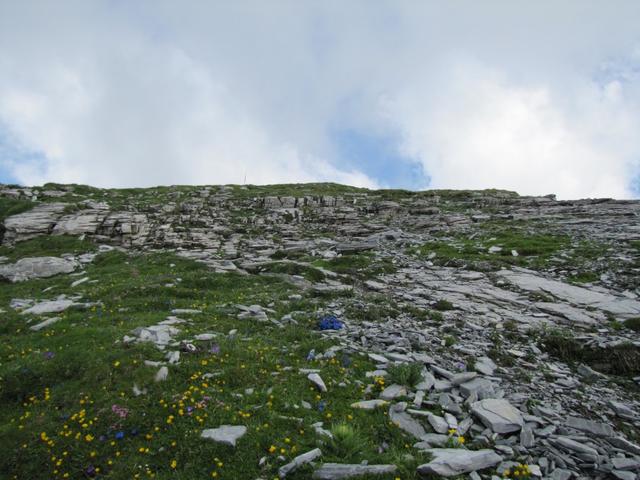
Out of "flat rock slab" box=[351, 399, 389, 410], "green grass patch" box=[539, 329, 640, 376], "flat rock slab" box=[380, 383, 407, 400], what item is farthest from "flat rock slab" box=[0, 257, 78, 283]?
"green grass patch" box=[539, 329, 640, 376]

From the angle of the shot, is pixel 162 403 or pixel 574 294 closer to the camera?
pixel 162 403

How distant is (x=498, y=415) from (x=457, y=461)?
1.99 meters

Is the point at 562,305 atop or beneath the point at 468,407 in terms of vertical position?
atop

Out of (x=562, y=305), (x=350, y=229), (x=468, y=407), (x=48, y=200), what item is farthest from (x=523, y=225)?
(x=48, y=200)

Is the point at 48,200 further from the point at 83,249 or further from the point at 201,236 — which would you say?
the point at 201,236

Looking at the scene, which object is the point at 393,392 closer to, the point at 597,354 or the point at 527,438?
the point at 527,438

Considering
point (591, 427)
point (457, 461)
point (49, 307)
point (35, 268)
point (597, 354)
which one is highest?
point (35, 268)

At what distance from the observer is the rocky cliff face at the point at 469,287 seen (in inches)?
286

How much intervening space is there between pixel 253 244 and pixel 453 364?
2470 cm

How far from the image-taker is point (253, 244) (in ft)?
106

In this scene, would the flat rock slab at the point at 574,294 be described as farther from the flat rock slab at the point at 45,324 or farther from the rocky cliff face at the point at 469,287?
the flat rock slab at the point at 45,324

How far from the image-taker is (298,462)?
613cm

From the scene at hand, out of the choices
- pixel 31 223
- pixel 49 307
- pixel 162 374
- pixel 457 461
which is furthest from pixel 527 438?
pixel 31 223

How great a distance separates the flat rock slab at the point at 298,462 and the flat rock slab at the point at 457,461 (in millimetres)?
1842
